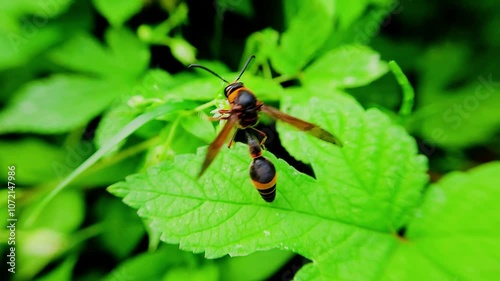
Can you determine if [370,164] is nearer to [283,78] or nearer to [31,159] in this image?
[283,78]

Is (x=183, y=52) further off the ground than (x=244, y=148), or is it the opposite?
(x=183, y=52)

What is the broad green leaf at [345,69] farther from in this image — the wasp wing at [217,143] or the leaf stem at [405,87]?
the wasp wing at [217,143]

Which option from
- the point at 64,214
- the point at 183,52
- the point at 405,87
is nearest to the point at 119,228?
the point at 64,214

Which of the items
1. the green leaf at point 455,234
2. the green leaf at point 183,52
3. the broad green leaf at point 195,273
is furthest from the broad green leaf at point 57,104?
the green leaf at point 455,234

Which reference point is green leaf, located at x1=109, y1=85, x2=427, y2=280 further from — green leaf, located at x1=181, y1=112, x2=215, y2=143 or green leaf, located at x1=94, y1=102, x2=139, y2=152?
green leaf, located at x1=94, y1=102, x2=139, y2=152

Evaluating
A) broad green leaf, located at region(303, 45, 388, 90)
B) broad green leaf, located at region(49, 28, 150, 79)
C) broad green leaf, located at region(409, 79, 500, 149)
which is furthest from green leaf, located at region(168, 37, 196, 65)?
broad green leaf, located at region(409, 79, 500, 149)
